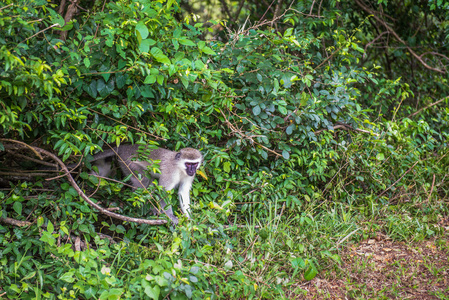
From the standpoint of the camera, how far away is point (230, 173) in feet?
15.8

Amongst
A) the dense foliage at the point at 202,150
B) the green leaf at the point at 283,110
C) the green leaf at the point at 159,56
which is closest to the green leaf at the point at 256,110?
the dense foliage at the point at 202,150

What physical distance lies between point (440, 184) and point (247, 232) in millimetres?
2848

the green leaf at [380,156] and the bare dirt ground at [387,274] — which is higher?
the green leaf at [380,156]

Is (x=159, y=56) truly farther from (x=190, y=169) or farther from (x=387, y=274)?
(x=387, y=274)

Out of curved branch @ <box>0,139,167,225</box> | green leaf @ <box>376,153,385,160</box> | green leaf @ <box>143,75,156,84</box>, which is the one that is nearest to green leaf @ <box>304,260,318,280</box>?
curved branch @ <box>0,139,167,225</box>

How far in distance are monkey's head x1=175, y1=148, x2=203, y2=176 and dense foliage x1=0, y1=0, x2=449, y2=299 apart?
0.14 metres

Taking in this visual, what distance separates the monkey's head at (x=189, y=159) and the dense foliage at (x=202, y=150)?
144mm

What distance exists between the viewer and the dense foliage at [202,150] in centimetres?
313

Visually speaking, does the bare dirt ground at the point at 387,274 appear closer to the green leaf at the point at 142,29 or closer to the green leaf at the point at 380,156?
the green leaf at the point at 380,156

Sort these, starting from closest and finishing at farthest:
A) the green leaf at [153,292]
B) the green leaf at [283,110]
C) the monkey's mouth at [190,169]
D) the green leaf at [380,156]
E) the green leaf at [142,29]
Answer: the green leaf at [153,292] < the green leaf at [142,29] < the monkey's mouth at [190,169] < the green leaf at [283,110] < the green leaf at [380,156]

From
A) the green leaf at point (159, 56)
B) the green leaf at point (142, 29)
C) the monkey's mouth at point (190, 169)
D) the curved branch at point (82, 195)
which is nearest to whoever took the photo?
the green leaf at point (142, 29)

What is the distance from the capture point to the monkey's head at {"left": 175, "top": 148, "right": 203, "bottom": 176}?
13.7 ft

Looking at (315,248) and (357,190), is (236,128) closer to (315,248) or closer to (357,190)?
(315,248)

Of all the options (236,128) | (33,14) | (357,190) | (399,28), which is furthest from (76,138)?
(399,28)
